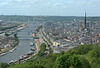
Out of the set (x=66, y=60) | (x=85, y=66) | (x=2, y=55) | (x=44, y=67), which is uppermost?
(x=66, y=60)

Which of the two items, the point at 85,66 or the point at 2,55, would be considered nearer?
the point at 85,66

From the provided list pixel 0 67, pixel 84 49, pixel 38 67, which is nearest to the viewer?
pixel 38 67

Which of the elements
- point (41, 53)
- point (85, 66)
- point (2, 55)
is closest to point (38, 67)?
point (85, 66)

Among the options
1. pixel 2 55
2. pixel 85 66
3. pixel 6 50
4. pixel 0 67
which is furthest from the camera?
pixel 6 50

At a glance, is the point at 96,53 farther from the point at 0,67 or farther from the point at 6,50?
the point at 6,50

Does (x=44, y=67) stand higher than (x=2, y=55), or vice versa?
(x=44, y=67)

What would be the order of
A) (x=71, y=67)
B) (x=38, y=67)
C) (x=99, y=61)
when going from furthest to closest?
(x=38, y=67) < (x=99, y=61) < (x=71, y=67)

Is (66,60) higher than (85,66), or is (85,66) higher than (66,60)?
(66,60)

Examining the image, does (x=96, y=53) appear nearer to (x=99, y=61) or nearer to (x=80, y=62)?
(x=99, y=61)

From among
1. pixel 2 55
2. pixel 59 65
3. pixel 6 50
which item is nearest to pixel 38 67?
pixel 59 65
